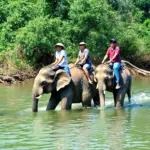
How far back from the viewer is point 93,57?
114ft

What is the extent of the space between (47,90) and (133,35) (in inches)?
814

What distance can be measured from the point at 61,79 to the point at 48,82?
409 mm

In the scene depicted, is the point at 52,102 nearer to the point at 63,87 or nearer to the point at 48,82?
the point at 63,87

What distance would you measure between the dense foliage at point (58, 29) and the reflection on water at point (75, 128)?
1294 cm

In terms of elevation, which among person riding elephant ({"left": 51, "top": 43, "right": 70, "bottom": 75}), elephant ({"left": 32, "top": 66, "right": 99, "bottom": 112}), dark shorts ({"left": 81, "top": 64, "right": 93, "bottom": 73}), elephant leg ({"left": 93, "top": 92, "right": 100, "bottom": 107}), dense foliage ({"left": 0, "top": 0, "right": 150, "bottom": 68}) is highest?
dense foliage ({"left": 0, "top": 0, "right": 150, "bottom": 68})

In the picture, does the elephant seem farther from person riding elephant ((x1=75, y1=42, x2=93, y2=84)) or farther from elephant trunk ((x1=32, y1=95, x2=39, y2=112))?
person riding elephant ((x1=75, y1=42, x2=93, y2=84))

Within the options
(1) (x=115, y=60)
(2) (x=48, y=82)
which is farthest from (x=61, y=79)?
(1) (x=115, y=60)

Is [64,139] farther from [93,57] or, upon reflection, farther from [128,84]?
[93,57]

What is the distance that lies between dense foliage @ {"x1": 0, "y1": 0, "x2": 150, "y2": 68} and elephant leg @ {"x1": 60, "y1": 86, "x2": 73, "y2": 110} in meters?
15.0

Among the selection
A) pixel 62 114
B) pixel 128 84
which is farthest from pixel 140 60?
pixel 62 114

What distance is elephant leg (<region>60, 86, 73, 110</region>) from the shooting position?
17.3 m

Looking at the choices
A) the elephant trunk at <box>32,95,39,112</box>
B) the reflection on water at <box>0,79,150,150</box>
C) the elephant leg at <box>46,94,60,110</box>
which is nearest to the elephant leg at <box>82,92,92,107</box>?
the reflection on water at <box>0,79,150,150</box>

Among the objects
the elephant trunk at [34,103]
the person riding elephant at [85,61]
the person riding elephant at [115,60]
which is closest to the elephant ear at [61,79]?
the elephant trunk at [34,103]

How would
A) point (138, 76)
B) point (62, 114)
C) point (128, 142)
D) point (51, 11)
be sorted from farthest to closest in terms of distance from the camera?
point (51, 11) < point (138, 76) < point (62, 114) < point (128, 142)
